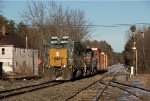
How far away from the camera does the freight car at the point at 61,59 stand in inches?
1367

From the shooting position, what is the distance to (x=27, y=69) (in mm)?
73562

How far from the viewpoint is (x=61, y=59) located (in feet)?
116

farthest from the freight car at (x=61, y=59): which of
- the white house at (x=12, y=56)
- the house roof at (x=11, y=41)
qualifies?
the house roof at (x=11, y=41)

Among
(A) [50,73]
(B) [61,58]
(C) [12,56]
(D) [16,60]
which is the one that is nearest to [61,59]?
(B) [61,58]

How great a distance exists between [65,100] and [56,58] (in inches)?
685

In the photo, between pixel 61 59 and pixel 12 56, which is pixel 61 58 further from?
pixel 12 56

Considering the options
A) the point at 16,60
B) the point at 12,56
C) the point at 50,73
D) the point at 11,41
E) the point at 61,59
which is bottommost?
the point at 50,73

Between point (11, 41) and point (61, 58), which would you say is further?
point (11, 41)

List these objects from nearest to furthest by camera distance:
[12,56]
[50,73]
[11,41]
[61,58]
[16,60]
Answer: [50,73]
[61,58]
[12,56]
[16,60]
[11,41]

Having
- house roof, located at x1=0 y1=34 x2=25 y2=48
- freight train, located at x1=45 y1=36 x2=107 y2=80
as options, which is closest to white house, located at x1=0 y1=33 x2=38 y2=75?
house roof, located at x1=0 y1=34 x2=25 y2=48

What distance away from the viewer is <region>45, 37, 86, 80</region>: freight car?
34719 millimetres

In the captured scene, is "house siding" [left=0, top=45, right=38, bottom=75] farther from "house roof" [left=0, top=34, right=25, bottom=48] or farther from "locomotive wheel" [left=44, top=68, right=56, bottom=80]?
"locomotive wheel" [left=44, top=68, right=56, bottom=80]

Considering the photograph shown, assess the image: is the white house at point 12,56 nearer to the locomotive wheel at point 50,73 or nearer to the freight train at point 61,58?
the freight train at point 61,58

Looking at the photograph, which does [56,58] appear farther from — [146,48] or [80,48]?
[146,48]
